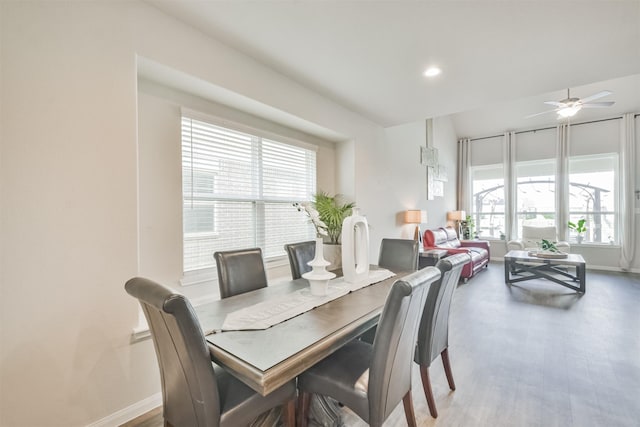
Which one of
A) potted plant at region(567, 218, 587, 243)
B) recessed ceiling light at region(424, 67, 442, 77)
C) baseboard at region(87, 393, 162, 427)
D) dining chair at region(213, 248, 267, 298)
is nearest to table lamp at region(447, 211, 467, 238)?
potted plant at region(567, 218, 587, 243)

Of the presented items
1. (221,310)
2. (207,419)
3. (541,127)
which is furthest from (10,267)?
(541,127)

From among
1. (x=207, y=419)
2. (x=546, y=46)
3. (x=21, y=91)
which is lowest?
(x=207, y=419)

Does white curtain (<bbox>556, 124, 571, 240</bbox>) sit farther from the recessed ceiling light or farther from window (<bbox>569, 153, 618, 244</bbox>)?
the recessed ceiling light

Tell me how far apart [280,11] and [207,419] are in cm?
238

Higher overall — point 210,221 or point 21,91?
point 21,91

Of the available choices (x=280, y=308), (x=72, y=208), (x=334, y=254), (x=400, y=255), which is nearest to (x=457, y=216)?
(x=400, y=255)

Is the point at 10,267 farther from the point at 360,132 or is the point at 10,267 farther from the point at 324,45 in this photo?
the point at 360,132

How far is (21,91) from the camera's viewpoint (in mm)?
1429

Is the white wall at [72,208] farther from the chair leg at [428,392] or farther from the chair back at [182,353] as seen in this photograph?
the chair leg at [428,392]

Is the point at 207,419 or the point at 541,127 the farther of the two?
the point at 541,127

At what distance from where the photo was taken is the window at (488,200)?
7164mm

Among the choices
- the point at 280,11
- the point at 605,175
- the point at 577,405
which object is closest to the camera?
the point at 577,405

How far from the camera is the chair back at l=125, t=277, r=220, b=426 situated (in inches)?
40.5

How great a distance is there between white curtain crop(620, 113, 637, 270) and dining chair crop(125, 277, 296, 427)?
300 inches
